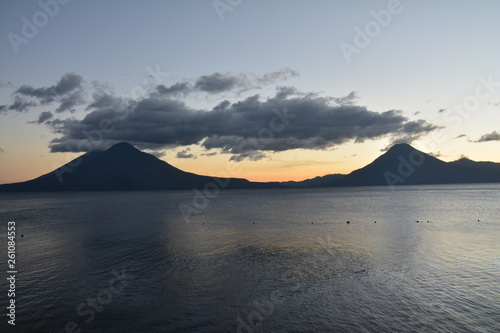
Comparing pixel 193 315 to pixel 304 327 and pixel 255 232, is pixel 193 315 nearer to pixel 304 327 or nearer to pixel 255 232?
pixel 304 327

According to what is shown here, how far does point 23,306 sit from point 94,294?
697 cm

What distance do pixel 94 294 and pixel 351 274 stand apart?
35.2m

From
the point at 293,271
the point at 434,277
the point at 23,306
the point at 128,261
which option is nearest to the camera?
the point at 23,306

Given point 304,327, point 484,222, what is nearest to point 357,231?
point 484,222

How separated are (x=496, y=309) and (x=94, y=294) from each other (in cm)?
4606

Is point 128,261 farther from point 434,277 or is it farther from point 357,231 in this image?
point 357,231

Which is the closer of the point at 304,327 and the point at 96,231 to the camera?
the point at 304,327

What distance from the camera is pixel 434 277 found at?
132ft

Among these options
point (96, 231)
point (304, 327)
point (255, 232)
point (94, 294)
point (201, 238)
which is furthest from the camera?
point (96, 231)

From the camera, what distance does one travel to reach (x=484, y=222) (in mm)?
94938

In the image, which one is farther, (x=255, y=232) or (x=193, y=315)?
(x=255, y=232)

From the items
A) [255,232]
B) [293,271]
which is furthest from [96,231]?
[293,271]

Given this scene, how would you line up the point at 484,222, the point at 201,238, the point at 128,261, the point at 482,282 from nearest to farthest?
the point at 482,282 → the point at 128,261 → the point at 201,238 → the point at 484,222

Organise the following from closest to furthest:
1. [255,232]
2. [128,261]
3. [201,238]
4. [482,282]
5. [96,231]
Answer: [482,282] < [128,261] < [201,238] < [255,232] < [96,231]
